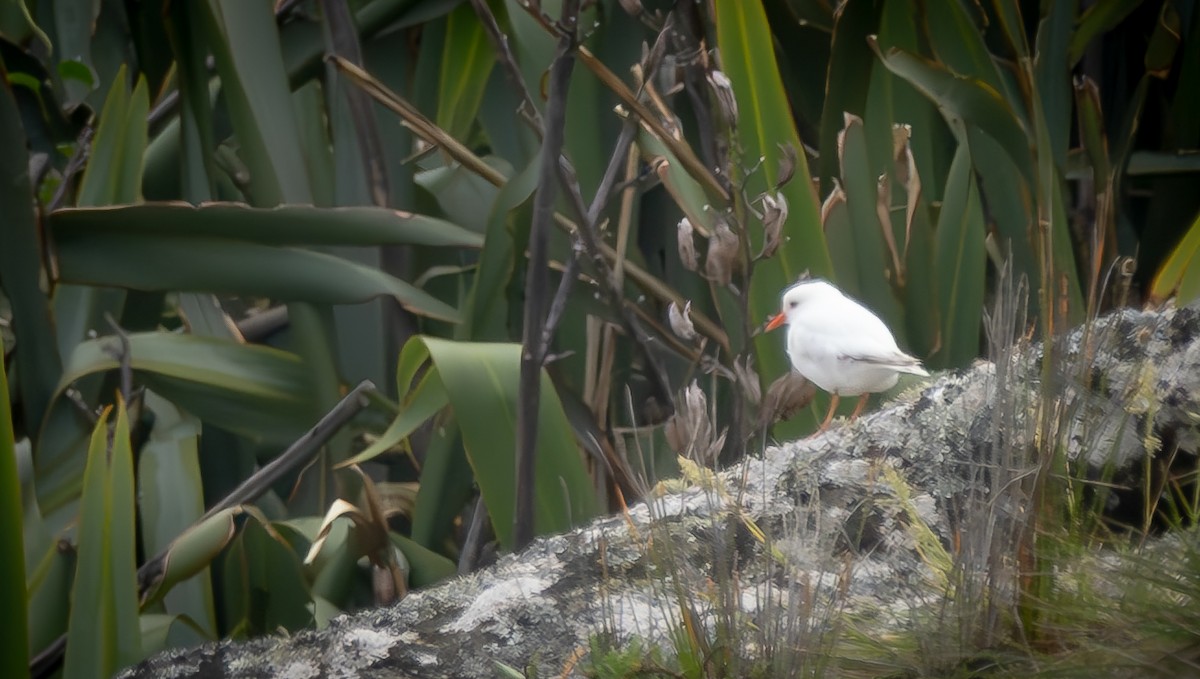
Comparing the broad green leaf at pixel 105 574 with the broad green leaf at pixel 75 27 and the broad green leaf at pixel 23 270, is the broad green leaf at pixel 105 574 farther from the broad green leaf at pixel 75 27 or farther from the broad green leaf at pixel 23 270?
the broad green leaf at pixel 75 27

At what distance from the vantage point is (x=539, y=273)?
947 mm

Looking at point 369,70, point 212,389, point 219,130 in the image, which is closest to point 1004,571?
point 212,389

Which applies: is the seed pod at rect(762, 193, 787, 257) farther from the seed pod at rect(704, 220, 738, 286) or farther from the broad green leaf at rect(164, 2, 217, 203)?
the broad green leaf at rect(164, 2, 217, 203)

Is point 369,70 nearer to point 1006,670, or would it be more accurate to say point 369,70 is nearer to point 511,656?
point 511,656

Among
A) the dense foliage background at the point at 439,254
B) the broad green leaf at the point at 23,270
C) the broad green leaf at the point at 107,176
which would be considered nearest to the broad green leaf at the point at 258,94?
the dense foliage background at the point at 439,254

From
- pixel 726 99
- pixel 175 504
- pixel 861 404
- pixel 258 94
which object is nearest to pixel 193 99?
pixel 258 94

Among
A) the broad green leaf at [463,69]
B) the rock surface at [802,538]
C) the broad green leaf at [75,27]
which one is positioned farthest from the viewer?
the broad green leaf at [75,27]

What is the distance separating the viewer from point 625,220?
123 cm

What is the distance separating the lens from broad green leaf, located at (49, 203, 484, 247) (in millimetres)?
1227

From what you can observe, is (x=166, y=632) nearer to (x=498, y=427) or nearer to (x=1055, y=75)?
(x=498, y=427)

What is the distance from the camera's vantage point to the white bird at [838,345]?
1.10 meters

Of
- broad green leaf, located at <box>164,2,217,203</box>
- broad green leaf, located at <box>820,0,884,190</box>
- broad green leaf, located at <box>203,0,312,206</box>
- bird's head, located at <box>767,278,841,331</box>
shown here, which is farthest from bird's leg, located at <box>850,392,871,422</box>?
broad green leaf, located at <box>164,2,217,203</box>

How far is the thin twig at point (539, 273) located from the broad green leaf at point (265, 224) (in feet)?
1.02

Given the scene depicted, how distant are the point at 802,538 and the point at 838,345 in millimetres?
502
